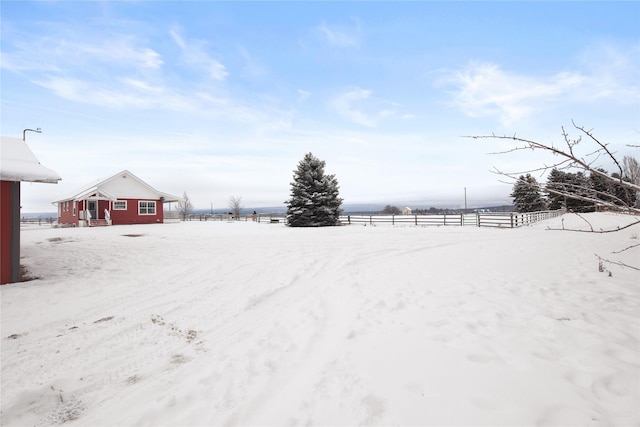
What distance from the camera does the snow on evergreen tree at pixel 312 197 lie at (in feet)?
78.3

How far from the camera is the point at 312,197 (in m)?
23.7

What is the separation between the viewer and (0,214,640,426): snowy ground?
8.29 feet

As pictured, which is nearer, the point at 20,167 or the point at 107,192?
the point at 20,167

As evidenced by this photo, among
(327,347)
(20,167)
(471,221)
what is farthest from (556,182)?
(471,221)

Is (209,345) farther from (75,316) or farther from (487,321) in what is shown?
(487,321)

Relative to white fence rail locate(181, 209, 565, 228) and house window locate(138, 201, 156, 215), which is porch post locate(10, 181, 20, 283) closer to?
Result: white fence rail locate(181, 209, 565, 228)

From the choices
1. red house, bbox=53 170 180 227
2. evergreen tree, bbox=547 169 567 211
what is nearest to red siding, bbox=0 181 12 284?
evergreen tree, bbox=547 169 567 211

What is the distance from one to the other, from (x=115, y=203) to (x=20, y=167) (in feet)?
82.6

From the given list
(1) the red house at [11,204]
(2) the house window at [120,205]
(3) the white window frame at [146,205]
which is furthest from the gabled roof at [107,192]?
(1) the red house at [11,204]

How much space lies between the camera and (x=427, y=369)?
298 centimetres

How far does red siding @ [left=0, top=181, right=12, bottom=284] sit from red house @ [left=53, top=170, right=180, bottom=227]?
884 inches

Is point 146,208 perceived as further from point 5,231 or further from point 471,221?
point 471,221

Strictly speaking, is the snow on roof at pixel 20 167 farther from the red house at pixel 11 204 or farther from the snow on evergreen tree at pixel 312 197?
the snow on evergreen tree at pixel 312 197

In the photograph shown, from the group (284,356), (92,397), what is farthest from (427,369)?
(92,397)
